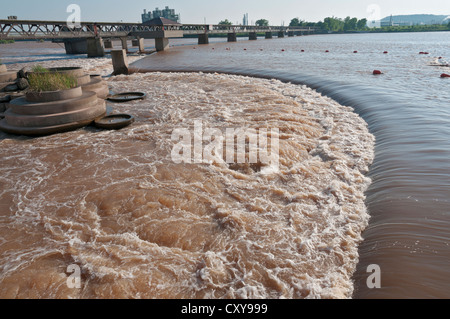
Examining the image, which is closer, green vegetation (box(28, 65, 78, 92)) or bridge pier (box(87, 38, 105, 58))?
green vegetation (box(28, 65, 78, 92))

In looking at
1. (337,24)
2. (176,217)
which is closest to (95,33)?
(176,217)

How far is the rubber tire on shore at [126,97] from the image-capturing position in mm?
16100

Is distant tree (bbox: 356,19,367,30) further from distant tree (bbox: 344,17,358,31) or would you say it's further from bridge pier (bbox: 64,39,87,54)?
bridge pier (bbox: 64,39,87,54)

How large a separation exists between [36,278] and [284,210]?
183 inches

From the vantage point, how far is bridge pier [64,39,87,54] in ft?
168

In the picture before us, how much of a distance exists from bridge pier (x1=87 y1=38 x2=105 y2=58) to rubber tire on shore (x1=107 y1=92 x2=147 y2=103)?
32328 millimetres

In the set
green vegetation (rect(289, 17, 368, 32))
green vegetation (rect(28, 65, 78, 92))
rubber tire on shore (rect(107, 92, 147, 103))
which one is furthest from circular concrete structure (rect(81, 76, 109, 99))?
green vegetation (rect(289, 17, 368, 32))

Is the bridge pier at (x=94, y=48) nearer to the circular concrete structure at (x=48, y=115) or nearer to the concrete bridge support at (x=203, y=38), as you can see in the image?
the concrete bridge support at (x=203, y=38)

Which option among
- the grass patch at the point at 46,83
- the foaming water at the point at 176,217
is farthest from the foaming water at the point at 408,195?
the grass patch at the point at 46,83

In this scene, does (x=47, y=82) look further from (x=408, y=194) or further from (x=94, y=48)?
(x=94, y=48)

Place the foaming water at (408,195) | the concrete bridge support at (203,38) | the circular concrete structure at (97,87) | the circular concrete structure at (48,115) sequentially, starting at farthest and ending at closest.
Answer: the concrete bridge support at (203,38) < the circular concrete structure at (97,87) < the circular concrete structure at (48,115) < the foaming water at (408,195)

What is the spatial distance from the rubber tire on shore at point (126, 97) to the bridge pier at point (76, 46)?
136ft

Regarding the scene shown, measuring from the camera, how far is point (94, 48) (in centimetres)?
4397
